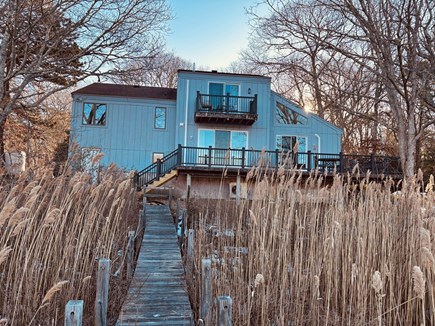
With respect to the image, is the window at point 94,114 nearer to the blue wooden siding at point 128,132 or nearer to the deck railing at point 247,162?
the blue wooden siding at point 128,132

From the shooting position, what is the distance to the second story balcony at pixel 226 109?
46.4 ft

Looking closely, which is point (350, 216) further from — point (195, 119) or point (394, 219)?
point (195, 119)

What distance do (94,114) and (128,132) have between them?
6.21 ft

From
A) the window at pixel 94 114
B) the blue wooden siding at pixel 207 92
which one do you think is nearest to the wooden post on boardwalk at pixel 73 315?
the blue wooden siding at pixel 207 92

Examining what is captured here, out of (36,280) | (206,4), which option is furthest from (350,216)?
(206,4)

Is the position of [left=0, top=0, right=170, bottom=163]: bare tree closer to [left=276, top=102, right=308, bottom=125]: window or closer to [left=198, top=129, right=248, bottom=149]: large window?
[left=198, top=129, right=248, bottom=149]: large window

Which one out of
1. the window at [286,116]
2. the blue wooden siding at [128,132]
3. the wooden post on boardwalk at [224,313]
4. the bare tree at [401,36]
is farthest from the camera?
the window at [286,116]

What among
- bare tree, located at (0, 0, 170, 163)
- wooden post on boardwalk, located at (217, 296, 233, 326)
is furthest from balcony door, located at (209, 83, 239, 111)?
wooden post on boardwalk, located at (217, 296, 233, 326)

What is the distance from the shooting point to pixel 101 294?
7.82ft

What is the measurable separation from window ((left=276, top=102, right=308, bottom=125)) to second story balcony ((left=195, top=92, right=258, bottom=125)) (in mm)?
1765

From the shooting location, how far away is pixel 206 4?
39.1ft

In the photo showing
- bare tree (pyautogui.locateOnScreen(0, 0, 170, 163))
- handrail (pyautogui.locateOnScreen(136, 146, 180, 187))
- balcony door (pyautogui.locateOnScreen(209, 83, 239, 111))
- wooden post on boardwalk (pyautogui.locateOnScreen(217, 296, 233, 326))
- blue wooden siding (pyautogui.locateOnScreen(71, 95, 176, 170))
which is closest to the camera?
wooden post on boardwalk (pyautogui.locateOnScreen(217, 296, 233, 326))

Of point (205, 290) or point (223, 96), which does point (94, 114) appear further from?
point (205, 290)

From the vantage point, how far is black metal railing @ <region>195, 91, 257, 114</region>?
47.0 feet
